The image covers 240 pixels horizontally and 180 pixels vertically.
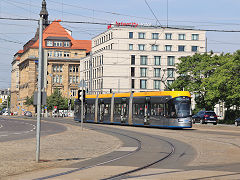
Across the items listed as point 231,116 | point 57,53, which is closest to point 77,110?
point 231,116

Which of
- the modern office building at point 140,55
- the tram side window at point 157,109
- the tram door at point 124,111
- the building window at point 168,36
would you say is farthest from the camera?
the building window at point 168,36

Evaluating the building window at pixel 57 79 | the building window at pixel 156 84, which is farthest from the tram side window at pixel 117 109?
the building window at pixel 57 79

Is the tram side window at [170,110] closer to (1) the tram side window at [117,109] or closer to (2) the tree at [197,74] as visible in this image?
(1) the tram side window at [117,109]

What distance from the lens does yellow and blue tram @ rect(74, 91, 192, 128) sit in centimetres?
3791

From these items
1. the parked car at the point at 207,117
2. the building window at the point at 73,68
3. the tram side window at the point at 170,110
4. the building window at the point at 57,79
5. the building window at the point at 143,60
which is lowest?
the parked car at the point at 207,117

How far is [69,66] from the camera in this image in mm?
146125

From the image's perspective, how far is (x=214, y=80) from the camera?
58.4 m

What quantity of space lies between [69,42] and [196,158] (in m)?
129

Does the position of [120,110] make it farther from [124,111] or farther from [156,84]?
[156,84]

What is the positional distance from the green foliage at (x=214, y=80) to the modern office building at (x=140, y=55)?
31.2 meters

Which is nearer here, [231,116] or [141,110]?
[141,110]

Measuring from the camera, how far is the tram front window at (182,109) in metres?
37.7

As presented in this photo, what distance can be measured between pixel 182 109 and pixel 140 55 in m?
67.3

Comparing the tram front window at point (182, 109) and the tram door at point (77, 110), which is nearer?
the tram front window at point (182, 109)
